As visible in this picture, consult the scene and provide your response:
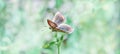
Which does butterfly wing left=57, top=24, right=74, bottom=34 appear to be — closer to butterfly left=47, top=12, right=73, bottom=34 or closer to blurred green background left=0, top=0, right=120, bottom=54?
butterfly left=47, top=12, right=73, bottom=34

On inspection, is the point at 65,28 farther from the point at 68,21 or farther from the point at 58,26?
the point at 68,21

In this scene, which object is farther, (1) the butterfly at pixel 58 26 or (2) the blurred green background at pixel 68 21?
(2) the blurred green background at pixel 68 21

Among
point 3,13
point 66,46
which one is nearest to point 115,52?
point 66,46

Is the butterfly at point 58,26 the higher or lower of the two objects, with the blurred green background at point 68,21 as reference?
lower

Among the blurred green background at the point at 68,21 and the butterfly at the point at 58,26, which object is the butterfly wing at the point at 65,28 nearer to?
the butterfly at the point at 58,26

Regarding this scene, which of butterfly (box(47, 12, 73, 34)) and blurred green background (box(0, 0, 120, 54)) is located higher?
blurred green background (box(0, 0, 120, 54))

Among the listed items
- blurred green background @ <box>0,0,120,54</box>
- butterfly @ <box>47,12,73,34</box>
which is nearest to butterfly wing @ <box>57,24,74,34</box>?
butterfly @ <box>47,12,73,34</box>

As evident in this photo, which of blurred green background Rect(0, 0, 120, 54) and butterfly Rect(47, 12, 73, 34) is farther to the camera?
blurred green background Rect(0, 0, 120, 54)

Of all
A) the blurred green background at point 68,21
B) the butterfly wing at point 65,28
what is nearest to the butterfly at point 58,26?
the butterfly wing at point 65,28

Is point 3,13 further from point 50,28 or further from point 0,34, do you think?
point 50,28
